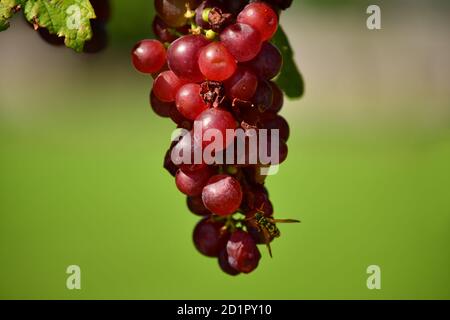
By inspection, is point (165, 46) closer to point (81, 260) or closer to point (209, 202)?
point (209, 202)

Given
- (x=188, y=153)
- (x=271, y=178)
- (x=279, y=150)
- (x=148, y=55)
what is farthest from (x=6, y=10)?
(x=271, y=178)

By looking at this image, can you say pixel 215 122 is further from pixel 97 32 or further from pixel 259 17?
pixel 97 32

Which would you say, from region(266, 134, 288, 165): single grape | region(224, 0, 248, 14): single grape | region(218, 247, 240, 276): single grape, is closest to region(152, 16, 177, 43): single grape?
region(224, 0, 248, 14): single grape

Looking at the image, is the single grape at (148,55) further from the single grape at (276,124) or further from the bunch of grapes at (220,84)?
the single grape at (276,124)

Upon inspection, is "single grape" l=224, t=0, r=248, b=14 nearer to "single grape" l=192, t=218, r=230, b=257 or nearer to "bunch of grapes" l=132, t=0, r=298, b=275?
"bunch of grapes" l=132, t=0, r=298, b=275

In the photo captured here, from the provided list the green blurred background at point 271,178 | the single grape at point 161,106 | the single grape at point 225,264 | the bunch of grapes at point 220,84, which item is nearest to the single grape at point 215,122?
the bunch of grapes at point 220,84

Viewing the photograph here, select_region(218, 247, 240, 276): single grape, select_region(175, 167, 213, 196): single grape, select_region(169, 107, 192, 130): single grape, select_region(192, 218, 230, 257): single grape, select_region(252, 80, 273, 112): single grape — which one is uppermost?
select_region(252, 80, 273, 112): single grape
